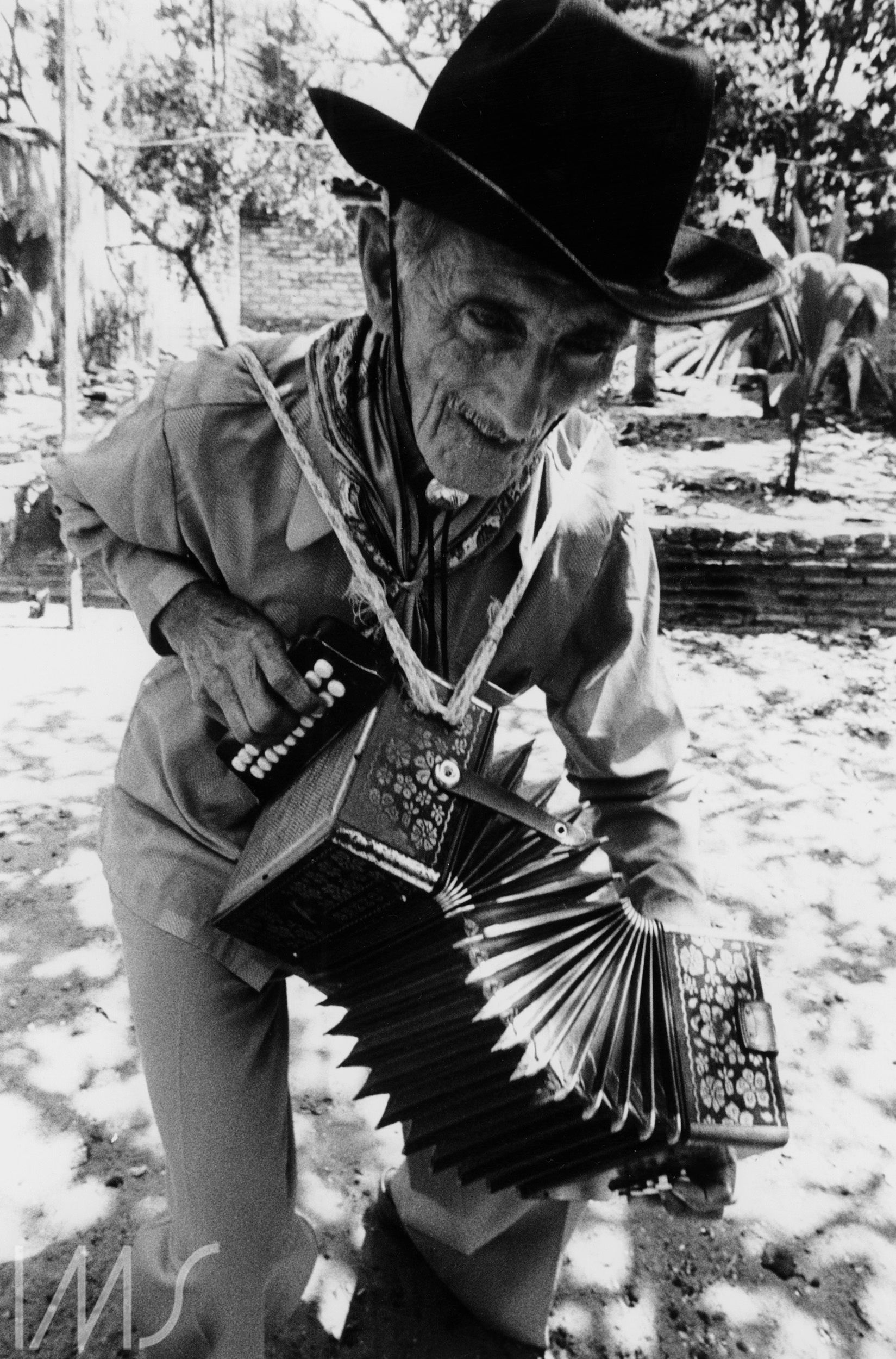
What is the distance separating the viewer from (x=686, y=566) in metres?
7.34

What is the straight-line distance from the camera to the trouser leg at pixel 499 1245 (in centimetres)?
222

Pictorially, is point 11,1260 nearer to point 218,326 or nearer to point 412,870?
point 412,870

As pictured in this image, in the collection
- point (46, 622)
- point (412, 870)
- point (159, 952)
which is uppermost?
point (412, 870)

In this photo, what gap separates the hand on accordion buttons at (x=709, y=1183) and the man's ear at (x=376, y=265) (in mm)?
1345

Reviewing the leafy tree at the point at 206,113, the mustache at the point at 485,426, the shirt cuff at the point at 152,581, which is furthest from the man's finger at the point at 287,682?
the leafy tree at the point at 206,113

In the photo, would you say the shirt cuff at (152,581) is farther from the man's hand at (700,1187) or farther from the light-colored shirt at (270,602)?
the man's hand at (700,1187)

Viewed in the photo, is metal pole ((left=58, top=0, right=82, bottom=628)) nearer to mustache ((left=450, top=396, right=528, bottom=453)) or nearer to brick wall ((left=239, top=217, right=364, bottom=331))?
mustache ((left=450, top=396, right=528, bottom=453))

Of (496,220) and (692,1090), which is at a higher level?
(496,220)

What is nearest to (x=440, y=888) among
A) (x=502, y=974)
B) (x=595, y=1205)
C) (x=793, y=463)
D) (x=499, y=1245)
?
(x=502, y=974)

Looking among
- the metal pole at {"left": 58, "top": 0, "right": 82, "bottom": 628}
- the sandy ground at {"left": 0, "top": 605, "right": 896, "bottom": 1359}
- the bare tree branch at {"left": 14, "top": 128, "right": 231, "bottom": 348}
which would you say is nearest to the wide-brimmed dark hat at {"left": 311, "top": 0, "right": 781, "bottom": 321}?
the sandy ground at {"left": 0, "top": 605, "right": 896, "bottom": 1359}

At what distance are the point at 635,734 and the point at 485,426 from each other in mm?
712

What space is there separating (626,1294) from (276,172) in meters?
10.0

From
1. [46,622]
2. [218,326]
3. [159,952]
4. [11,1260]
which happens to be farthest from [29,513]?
[159,952]

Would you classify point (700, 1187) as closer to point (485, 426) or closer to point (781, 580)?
point (485, 426)
